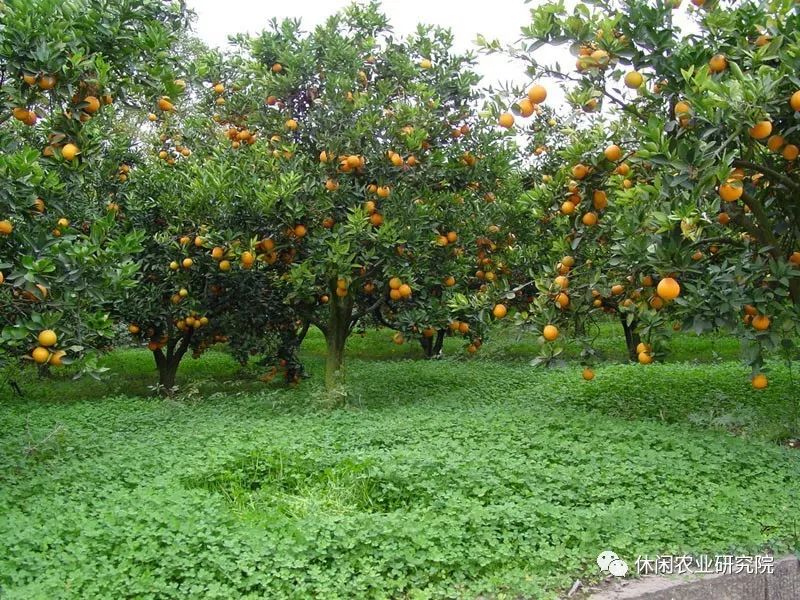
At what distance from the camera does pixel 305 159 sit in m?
6.78

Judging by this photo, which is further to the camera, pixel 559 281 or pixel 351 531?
pixel 559 281

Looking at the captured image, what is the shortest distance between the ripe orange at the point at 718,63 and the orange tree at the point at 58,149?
11.9ft

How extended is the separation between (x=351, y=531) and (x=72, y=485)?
194cm

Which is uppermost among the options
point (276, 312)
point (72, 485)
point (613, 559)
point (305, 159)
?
point (305, 159)

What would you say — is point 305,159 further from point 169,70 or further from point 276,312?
point 276,312

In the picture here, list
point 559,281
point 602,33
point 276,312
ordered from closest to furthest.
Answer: point 602,33, point 559,281, point 276,312

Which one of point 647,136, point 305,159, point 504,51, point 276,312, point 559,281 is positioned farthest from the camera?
point 276,312

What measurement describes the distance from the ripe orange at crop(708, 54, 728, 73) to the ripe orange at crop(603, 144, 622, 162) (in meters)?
0.82

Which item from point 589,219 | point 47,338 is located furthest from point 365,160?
point 47,338

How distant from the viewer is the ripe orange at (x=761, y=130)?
13.4 ft

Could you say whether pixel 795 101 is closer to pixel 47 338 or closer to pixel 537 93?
pixel 537 93

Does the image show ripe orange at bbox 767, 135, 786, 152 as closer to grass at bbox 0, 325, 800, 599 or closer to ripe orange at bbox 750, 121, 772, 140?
ripe orange at bbox 750, 121, 772, 140

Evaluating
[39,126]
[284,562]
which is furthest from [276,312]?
[284,562]

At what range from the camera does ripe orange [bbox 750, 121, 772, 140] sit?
13.4ft
